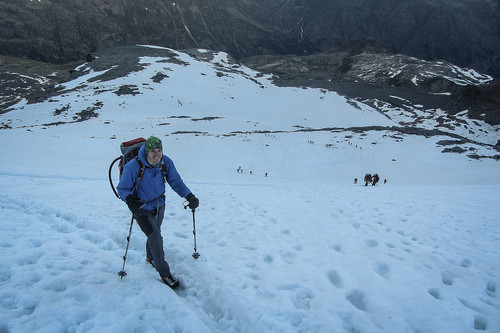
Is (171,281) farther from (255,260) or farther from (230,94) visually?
(230,94)

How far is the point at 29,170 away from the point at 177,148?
13469 millimetres

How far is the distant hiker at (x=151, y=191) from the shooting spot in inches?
177

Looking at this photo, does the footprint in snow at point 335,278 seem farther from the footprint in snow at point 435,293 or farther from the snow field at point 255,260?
the footprint in snow at point 435,293

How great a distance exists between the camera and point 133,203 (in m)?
4.44

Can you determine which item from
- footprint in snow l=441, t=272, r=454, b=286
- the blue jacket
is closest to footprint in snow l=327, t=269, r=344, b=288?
footprint in snow l=441, t=272, r=454, b=286

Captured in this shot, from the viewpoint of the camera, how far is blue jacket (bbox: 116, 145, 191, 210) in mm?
Answer: 4500

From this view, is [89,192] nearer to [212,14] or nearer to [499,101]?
[499,101]

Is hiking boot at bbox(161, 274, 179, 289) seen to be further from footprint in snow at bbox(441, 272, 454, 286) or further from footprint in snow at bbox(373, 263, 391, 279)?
footprint in snow at bbox(441, 272, 454, 286)

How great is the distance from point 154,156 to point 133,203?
2.69 ft

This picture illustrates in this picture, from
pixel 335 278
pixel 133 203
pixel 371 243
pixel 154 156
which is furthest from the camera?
pixel 371 243

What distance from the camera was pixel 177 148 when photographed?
2770cm

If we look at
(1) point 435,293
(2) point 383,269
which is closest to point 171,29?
(2) point 383,269

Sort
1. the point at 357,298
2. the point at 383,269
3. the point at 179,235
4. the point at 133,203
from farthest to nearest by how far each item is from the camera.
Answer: the point at 179,235 < the point at 383,269 < the point at 357,298 < the point at 133,203

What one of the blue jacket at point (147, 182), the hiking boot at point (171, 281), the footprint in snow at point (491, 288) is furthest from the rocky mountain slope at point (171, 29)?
the footprint in snow at point (491, 288)
